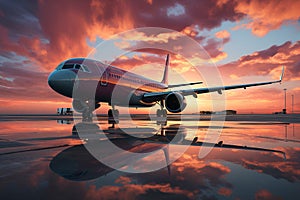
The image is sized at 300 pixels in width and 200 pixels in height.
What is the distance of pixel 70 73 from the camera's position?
12.5 meters

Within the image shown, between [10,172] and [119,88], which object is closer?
[10,172]

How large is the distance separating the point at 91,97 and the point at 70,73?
2.53 meters

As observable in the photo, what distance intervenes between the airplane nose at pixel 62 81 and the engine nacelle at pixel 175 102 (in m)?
8.01

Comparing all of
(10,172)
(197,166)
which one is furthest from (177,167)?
(10,172)

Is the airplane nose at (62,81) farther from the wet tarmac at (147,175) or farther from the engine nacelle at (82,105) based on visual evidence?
the wet tarmac at (147,175)

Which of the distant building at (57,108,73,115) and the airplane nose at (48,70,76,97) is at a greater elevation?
the airplane nose at (48,70,76,97)

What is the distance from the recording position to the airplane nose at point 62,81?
1220cm

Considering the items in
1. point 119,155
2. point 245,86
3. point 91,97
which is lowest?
point 119,155

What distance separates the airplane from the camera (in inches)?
495

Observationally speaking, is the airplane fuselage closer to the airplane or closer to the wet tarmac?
the airplane

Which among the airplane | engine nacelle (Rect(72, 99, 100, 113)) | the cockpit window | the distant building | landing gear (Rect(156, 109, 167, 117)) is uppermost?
the cockpit window

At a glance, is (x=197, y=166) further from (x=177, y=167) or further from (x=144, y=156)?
(x=144, y=156)

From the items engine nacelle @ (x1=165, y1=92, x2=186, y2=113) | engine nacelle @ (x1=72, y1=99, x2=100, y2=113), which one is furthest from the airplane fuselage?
engine nacelle @ (x1=165, y1=92, x2=186, y2=113)

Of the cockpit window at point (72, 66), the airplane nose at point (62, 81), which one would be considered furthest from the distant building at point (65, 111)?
the airplane nose at point (62, 81)
